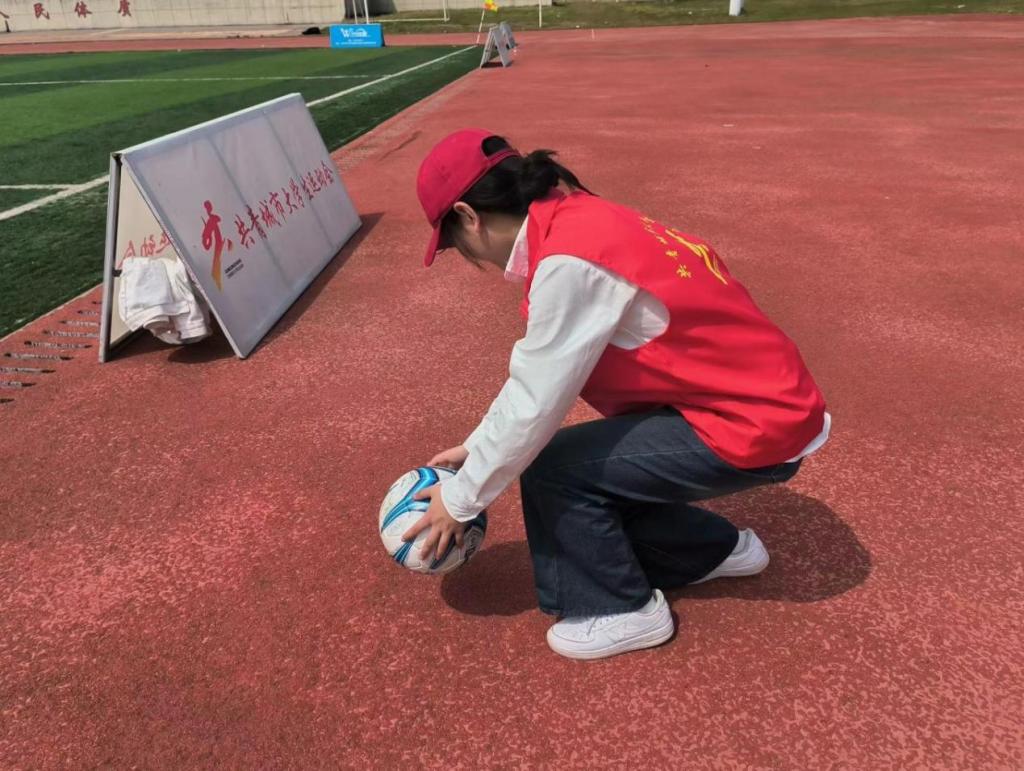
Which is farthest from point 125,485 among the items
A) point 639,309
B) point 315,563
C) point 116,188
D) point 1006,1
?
point 1006,1

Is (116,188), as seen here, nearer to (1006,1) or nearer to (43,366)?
(43,366)

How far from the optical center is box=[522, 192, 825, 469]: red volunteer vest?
1946mm

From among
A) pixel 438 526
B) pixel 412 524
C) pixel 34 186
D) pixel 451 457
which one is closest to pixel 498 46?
pixel 34 186

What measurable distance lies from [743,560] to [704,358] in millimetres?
1014

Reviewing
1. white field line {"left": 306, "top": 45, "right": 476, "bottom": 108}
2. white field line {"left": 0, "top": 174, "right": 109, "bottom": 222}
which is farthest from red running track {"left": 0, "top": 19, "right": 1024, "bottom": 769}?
white field line {"left": 306, "top": 45, "right": 476, "bottom": 108}

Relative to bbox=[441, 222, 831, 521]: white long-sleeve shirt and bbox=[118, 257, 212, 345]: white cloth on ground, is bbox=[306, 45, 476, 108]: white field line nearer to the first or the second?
bbox=[118, 257, 212, 345]: white cloth on ground

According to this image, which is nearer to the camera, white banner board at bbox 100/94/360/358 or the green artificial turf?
white banner board at bbox 100/94/360/358

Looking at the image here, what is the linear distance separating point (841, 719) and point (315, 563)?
6.18 ft

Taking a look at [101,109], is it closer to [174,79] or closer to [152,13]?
[174,79]

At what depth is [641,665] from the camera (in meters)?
2.41

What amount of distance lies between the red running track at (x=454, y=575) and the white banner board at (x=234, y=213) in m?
0.24

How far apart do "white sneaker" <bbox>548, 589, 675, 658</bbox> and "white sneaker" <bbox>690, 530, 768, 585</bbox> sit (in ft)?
1.08

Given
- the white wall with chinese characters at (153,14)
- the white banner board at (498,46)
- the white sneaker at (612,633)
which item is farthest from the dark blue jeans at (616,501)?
the white wall with chinese characters at (153,14)

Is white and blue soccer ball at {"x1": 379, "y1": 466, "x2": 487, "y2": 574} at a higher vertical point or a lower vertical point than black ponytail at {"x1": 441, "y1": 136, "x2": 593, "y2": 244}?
lower
